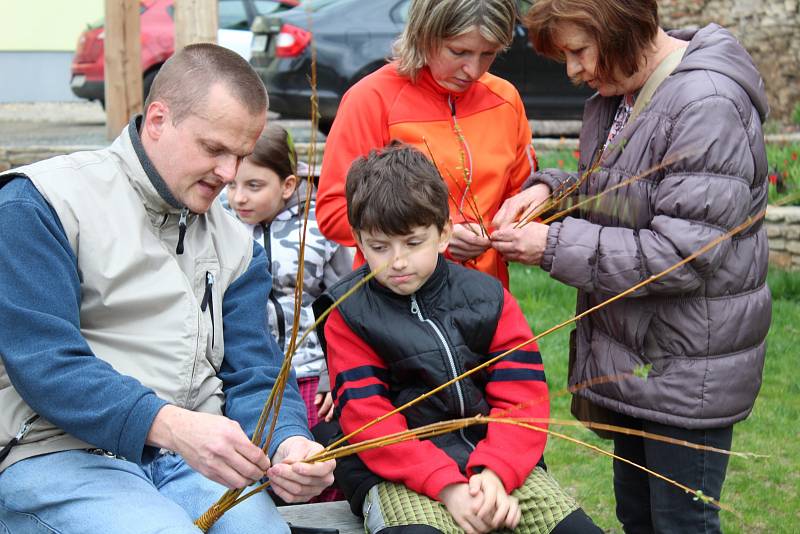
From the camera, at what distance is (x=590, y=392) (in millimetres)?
3141

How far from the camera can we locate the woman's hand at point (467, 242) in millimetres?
3037

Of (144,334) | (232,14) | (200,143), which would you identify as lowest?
(232,14)

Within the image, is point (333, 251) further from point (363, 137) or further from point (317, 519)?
point (317, 519)

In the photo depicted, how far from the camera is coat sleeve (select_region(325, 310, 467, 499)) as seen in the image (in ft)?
8.68

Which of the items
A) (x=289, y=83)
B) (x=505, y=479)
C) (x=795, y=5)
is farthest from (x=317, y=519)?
(x=795, y=5)

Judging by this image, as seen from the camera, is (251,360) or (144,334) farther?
(251,360)

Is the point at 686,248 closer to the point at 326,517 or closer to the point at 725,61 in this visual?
the point at 725,61

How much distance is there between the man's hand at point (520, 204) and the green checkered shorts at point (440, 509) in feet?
2.52

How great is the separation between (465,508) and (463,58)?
1.30 metres

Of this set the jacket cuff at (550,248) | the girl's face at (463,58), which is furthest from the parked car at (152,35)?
the jacket cuff at (550,248)

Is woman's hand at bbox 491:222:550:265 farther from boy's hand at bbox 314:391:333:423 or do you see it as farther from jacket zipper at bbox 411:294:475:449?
boy's hand at bbox 314:391:333:423

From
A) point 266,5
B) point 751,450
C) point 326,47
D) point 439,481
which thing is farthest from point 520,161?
point 266,5

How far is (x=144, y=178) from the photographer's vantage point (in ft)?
8.34

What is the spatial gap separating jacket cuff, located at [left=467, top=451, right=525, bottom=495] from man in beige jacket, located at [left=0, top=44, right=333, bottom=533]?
42 centimetres
